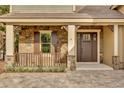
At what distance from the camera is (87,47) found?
61.2ft

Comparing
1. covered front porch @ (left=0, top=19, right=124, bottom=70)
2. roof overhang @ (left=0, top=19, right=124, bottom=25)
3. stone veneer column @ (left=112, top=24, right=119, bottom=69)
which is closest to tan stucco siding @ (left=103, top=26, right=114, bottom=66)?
covered front porch @ (left=0, top=19, right=124, bottom=70)

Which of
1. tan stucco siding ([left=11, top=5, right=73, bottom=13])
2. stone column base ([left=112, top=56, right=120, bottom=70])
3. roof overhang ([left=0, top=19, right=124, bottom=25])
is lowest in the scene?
stone column base ([left=112, top=56, right=120, bottom=70])

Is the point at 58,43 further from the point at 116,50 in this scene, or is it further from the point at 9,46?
the point at 116,50

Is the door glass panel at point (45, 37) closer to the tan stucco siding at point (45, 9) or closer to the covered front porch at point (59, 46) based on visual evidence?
the covered front porch at point (59, 46)

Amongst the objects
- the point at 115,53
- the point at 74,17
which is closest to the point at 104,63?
the point at 115,53

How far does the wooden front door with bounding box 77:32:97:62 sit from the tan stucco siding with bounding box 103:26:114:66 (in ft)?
2.72

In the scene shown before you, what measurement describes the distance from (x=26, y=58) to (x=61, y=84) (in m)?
5.70

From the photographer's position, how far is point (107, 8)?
60.3 ft

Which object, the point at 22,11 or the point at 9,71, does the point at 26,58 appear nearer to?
the point at 9,71

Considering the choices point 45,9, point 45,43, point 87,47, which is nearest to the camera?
point 45,9

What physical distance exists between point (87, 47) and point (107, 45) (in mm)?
2030

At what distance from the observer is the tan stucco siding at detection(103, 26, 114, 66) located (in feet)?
52.9

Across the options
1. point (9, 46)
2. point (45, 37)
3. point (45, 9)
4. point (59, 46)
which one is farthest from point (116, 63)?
point (9, 46)

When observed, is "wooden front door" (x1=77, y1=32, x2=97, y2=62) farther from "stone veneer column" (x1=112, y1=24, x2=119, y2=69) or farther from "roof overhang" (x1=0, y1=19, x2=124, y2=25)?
"roof overhang" (x1=0, y1=19, x2=124, y2=25)
